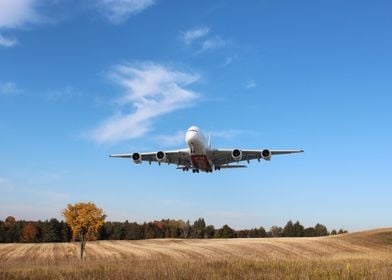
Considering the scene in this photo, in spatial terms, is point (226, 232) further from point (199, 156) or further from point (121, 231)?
point (199, 156)

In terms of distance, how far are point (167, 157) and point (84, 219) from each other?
2605 cm

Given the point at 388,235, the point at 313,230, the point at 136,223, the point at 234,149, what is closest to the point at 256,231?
the point at 313,230

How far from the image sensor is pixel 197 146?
137 ft

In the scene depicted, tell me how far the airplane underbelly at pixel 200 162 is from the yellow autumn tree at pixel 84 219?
26370 mm

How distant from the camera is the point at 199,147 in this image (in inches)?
1657

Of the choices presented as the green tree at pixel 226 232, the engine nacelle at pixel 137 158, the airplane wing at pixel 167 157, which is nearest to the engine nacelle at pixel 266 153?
the airplane wing at pixel 167 157

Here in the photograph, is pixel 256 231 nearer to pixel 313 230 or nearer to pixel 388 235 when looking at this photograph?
pixel 313 230

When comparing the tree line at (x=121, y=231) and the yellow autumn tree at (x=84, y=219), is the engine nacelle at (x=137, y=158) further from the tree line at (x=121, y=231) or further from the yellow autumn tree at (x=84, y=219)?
Answer: the tree line at (x=121, y=231)

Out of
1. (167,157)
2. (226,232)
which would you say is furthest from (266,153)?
Answer: (226,232)

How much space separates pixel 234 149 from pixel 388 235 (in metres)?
47.4

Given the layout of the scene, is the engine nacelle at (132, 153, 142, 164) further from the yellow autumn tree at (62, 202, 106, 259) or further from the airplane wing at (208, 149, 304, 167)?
the yellow autumn tree at (62, 202, 106, 259)

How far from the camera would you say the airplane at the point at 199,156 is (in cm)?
4212

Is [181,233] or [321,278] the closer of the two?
[321,278]

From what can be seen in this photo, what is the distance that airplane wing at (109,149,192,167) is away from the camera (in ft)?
145
